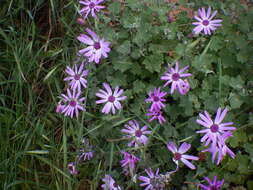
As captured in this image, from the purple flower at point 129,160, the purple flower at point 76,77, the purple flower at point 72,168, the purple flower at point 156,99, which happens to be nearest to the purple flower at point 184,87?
the purple flower at point 156,99

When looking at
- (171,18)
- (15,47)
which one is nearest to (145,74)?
(171,18)

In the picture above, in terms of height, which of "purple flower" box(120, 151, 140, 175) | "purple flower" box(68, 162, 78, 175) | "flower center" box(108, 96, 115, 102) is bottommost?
"purple flower" box(68, 162, 78, 175)

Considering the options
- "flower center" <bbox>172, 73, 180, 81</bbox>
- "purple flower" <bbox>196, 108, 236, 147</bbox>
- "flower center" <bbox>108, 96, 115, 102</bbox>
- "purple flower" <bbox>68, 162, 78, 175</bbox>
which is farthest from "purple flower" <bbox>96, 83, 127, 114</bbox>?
"purple flower" <bbox>196, 108, 236, 147</bbox>

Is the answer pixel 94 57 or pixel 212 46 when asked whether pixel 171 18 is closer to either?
pixel 212 46

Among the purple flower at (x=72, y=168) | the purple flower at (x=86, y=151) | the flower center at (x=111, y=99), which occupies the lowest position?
the purple flower at (x=72, y=168)

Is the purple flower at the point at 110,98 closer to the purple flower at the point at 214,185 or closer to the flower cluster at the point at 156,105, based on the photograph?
the flower cluster at the point at 156,105

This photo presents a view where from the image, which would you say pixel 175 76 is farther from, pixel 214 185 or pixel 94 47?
pixel 214 185

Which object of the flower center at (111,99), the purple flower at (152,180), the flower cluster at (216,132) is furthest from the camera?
the flower center at (111,99)

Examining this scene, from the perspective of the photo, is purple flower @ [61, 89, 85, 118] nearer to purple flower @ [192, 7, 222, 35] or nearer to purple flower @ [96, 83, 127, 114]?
purple flower @ [96, 83, 127, 114]

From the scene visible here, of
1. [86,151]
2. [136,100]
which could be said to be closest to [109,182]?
[86,151]

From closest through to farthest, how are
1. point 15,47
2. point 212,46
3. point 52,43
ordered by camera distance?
point 212,46 → point 15,47 → point 52,43

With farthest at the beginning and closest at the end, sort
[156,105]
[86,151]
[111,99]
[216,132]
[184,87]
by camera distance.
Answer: [86,151] < [111,99] < [156,105] < [184,87] < [216,132]
